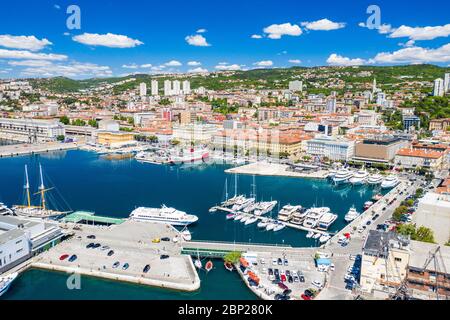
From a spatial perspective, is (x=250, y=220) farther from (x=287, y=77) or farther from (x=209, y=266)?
(x=287, y=77)

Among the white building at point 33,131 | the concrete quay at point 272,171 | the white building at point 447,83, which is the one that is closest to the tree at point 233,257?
the concrete quay at point 272,171

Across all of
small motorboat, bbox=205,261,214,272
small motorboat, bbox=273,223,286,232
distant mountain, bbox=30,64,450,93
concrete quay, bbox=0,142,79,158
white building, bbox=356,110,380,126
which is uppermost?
distant mountain, bbox=30,64,450,93

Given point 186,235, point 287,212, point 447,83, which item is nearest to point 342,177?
point 287,212

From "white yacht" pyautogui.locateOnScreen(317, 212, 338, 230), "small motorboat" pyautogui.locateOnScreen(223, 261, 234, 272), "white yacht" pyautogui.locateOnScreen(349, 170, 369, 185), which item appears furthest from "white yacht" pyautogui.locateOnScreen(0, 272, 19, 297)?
"white yacht" pyautogui.locateOnScreen(349, 170, 369, 185)

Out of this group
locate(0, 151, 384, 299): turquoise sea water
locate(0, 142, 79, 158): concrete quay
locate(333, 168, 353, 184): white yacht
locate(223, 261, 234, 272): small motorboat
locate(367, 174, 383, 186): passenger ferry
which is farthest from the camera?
locate(0, 142, 79, 158): concrete quay

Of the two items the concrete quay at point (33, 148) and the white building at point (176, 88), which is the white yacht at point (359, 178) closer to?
the concrete quay at point (33, 148)

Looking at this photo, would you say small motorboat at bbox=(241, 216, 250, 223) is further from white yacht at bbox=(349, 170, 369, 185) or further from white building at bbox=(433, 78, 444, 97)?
white building at bbox=(433, 78, 444, 97)
